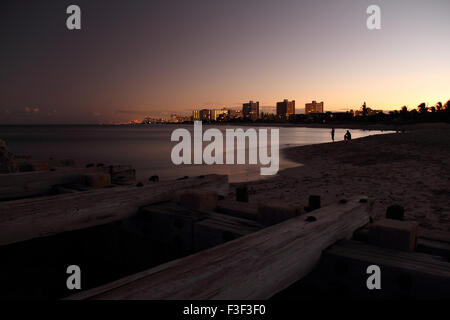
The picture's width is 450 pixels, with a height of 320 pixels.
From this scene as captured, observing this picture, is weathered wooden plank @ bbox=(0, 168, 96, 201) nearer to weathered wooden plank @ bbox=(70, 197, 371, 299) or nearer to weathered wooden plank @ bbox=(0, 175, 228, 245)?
weathered wooden plank @ bbox=(0, 175, 228, 245)

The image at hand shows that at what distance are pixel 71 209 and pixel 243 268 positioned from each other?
6.37ft

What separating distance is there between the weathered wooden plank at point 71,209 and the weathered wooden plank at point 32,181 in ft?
4.78

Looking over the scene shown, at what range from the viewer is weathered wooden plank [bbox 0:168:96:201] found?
3715 mm

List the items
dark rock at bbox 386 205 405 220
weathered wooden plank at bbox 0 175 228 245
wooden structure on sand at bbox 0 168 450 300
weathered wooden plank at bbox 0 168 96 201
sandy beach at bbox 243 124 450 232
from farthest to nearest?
1. sandy beach at bbox 243 124 450 232
2. weathered wooden plank at bbox 0 168 96 201
3. dark rock at bbox 386 205 405 220
4. weathered wooden plank at bbox 0 175 228 245
5. wooden structure on sand at bbox 0 168 450 300

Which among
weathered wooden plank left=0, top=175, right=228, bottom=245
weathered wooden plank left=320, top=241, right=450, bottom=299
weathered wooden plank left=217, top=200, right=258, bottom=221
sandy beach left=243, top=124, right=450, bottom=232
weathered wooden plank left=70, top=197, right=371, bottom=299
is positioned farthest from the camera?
sandy beach left=243, top=124, right=450, bottom=232

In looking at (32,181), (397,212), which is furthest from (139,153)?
(397,212)

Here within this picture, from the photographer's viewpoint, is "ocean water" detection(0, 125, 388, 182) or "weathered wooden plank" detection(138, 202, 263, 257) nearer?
"weathered wooden plank" detection(138, 202, 263, 257)

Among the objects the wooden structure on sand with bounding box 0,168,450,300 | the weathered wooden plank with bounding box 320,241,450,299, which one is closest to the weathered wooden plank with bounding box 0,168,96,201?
the wooden structure on sand with bounding box 0,168,450,300

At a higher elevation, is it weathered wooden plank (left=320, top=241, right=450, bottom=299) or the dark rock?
the dark rock

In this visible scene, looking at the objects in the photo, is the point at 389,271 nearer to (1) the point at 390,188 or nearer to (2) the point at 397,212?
(2) the point at 397,212

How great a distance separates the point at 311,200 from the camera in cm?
282

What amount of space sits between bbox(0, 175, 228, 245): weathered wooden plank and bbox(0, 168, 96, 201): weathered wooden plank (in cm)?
146
